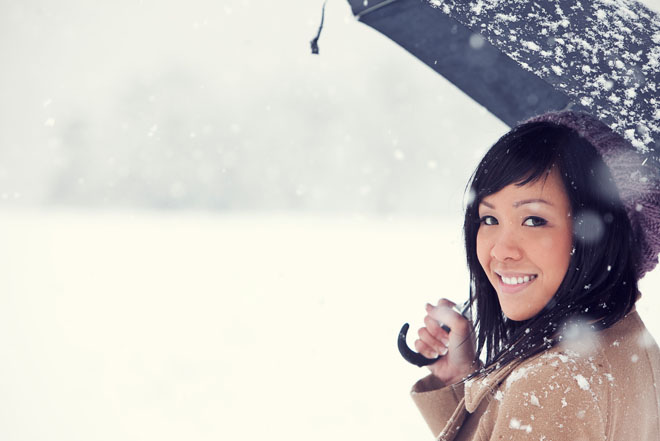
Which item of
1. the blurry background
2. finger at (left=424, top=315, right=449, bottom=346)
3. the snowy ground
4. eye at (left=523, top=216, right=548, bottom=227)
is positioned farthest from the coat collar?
the snowy ground

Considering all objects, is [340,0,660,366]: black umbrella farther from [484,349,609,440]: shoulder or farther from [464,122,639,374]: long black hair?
[484,349,609,440]: shoulder

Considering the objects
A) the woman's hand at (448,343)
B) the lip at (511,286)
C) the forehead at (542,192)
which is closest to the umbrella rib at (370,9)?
the forehead at (542,192)

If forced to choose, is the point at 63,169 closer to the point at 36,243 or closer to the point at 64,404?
Result: the point at 36,243

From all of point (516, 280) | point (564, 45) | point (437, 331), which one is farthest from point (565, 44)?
point (437, 331)

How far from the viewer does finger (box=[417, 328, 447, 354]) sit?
167cm

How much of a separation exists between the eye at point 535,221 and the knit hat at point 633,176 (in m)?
0.16

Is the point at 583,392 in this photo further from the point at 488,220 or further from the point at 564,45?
the point at 564,45

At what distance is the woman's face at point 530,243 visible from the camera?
1.21 meters

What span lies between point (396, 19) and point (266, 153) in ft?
45.9

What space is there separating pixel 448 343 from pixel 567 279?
543 mm

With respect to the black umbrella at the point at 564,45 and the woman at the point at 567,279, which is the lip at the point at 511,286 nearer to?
the woman at the point at 567,279

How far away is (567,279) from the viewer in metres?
1.21

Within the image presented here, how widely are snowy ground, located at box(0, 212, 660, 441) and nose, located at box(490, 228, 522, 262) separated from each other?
109 inches

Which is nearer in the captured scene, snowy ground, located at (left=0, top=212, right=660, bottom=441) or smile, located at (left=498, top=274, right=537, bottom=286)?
smile, located at (left=498, top=274, right=537, bottom=286)
